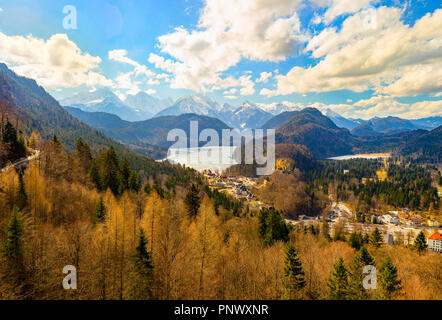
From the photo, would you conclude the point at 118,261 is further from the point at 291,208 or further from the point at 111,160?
the point at 291,208

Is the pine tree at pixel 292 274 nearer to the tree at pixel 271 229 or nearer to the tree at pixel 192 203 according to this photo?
the tree at pixel 192 203

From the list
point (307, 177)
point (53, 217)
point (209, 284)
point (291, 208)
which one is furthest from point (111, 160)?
point (307, 177)

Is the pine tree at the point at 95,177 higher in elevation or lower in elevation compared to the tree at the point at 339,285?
higher

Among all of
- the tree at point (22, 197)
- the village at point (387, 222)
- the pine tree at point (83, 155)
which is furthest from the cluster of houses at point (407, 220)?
the tree at point (22, 197)

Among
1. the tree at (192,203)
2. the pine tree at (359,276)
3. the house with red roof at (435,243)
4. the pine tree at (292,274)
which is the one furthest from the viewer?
the house with red roof at (435,243)

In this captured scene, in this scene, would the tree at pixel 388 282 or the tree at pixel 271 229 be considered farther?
the tree at pixel 271 229

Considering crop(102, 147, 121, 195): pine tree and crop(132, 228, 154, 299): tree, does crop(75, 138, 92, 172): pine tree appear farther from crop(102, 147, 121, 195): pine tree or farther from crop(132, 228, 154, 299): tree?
crop(132, 228, 154, 299): tree
